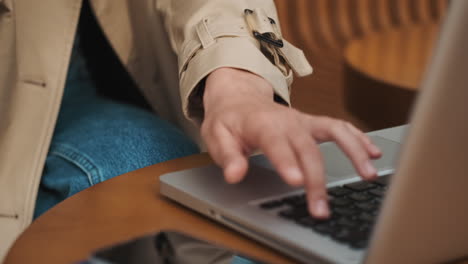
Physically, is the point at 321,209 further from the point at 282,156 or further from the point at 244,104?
the point at 244,104

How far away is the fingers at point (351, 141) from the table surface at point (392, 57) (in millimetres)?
1059

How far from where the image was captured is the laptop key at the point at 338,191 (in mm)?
514

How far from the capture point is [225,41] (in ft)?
2.36

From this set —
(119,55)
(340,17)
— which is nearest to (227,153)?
(119,55)

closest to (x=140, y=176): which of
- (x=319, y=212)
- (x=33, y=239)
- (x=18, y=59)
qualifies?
(x=33, y=239)

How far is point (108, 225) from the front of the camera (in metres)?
0.53

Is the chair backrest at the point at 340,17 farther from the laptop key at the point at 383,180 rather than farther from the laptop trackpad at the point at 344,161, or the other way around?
the laptop key at the point at 383,180

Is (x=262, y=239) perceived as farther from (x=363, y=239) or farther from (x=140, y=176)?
(x=140, y=176)

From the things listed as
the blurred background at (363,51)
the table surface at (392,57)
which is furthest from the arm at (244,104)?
the table surface at (392,57)

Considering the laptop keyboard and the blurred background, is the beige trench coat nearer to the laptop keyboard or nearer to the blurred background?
the laptop keyboard

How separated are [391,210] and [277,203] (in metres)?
0.16

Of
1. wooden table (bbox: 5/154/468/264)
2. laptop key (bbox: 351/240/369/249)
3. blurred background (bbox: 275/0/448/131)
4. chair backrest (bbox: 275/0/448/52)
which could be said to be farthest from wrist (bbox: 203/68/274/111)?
chair backrest (bbox: 275/0/448/52)

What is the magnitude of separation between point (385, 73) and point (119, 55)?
0.89 metres

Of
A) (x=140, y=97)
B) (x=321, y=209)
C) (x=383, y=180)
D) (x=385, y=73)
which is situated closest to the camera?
(x=321, y=209)
